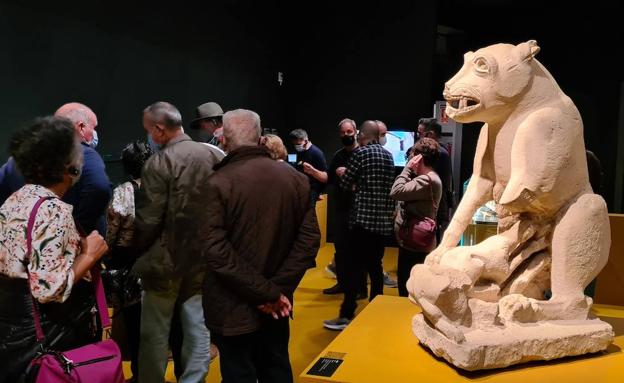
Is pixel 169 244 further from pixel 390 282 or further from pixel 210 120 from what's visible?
pixel 390 282

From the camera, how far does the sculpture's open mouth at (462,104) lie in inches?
90.7

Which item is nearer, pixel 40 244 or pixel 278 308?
pixel 40 244

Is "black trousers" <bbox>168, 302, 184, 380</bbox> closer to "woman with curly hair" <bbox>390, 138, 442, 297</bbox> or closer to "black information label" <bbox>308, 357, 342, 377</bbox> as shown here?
"black information label" <bbox>308, 357, 342, 377</bbox>

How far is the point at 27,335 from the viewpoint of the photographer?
1.85 metres

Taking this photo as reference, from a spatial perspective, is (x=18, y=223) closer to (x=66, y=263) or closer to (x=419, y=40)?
(x=66, y=263)

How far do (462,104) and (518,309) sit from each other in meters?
0.81

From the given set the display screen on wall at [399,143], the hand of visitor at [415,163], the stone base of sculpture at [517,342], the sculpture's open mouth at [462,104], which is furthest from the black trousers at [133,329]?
the display screen on wall at [399,143]

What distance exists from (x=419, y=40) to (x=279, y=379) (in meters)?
5.90

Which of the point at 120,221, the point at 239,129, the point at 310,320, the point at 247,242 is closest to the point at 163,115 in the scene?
the point at 120,221

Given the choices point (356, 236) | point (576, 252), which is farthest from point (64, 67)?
point (576, 252)

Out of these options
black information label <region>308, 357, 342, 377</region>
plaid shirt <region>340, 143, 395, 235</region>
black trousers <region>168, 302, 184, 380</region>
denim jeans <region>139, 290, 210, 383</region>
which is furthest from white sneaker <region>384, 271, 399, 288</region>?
black information label <region>308, 357, 342, 377</region>

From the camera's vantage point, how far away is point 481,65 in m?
2.29

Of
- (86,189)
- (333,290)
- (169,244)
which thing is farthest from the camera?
(333,290)

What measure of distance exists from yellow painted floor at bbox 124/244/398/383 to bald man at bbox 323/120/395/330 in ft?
0.54
